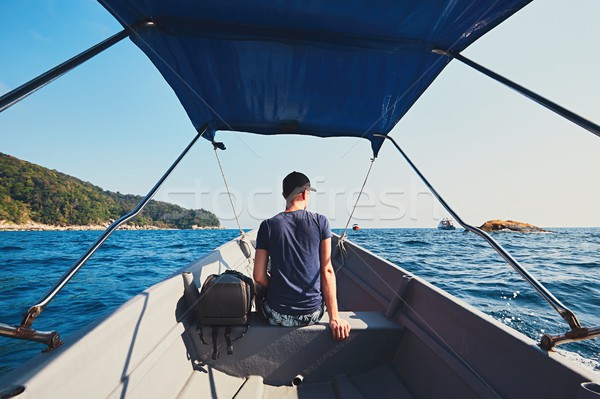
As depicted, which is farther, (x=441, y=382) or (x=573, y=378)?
(x=441, y=382)

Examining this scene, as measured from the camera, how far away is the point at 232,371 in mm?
2102

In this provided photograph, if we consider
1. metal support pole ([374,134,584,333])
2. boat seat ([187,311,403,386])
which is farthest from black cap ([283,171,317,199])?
metal support pole ([374,134,584,333])

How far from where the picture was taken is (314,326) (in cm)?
210

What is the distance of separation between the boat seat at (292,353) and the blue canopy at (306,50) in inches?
90.8

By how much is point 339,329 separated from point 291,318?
1.19 feet

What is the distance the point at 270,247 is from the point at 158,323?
0.86 meters

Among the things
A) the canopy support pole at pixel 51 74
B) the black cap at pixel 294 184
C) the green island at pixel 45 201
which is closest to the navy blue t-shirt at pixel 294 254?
the black cap at pixel 294 184

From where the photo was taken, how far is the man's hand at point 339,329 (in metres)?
2.02

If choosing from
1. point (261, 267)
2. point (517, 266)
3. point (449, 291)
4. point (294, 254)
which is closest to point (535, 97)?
point (517, 266)

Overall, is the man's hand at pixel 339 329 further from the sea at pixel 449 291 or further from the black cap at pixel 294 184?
the sea at pixel 449 291

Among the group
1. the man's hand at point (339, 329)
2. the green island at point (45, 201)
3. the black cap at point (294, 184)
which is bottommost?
the man's hand at point (339, 329)

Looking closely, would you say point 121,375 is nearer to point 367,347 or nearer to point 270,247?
point 270,247

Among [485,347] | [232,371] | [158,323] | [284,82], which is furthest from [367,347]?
[284,82]

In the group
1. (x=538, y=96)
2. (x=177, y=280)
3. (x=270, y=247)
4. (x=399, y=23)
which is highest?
(x=399, y=23)
